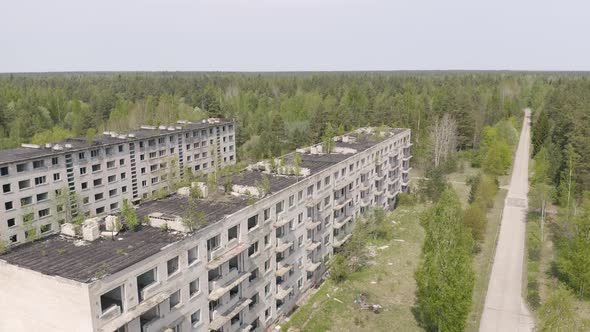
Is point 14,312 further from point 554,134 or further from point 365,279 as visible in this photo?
point 554,134

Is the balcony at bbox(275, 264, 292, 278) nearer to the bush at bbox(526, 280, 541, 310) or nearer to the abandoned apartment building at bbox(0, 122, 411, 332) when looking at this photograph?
the abandoned apartment building at bbox(0, 122, 411, 332)

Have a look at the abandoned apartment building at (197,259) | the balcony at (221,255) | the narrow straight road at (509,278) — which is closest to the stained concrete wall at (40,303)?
the abandoned apartment building at (197,259)

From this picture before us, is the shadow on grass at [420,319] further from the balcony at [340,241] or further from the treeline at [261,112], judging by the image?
the treeline at [261,112]

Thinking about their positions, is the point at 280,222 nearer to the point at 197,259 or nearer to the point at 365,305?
the point at 197,259

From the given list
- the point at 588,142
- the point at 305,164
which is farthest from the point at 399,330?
the point at 588,142

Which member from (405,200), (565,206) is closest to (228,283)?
(405,200)
